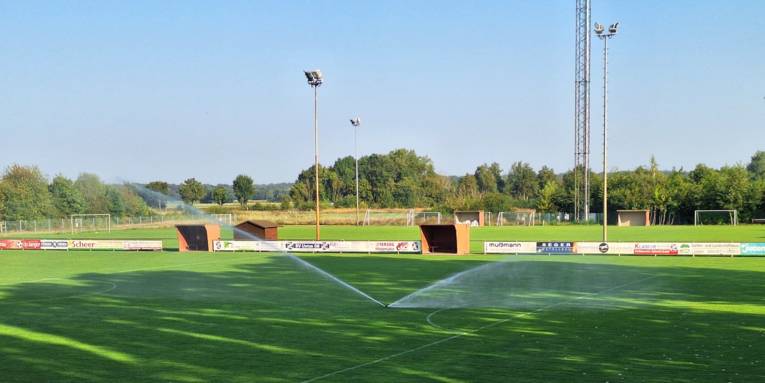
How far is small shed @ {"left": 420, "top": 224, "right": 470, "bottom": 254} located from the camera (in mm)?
45062

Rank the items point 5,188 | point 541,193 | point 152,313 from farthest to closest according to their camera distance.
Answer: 1. point 541,193
2. point 5,188
3. point 152,313

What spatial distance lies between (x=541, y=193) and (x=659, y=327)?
320ft

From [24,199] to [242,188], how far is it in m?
72.5

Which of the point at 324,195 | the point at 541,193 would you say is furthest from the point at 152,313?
the point at 324,195

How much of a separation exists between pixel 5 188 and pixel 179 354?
9092 centimetres

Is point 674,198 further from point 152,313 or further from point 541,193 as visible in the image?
point 152,313

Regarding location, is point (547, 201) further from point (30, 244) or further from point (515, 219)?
point (30, 244)

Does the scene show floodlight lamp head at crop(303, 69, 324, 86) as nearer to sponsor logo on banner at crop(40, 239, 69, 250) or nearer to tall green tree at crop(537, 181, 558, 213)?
sponsor logo on banner at crop(40, 239, 69, 250)

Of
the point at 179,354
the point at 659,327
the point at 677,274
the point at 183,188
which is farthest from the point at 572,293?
the point at 183,188

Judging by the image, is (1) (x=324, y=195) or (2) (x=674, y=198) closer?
(2) (x=674, y=198)

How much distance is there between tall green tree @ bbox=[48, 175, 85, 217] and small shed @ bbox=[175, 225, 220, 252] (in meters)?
54.9

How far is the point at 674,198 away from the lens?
320 feet

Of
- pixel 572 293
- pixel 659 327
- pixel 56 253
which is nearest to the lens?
pixel 659 327

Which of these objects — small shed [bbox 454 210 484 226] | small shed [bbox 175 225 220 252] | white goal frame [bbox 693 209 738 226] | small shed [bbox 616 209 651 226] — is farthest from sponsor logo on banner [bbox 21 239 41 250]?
white goal frame [bbox 693 209 738 226]
